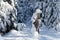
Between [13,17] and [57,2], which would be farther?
[57,2]

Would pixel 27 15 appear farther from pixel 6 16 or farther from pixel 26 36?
pixel 26 36

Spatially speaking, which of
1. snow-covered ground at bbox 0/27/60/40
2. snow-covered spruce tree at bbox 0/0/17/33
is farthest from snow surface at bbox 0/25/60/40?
snow-covered spruce tree at bbox 0/0/17/33

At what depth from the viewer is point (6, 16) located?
7.64 metres

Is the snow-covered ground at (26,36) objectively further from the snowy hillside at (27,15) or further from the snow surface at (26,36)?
the snowy hillside at (27,15)

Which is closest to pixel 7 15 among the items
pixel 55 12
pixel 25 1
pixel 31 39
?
pixel 31 39

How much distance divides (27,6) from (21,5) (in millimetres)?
409

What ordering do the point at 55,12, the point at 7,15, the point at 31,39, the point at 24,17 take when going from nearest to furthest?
the point at 31,39
the point at 7,15
the point at 55,12
the point at 24,17

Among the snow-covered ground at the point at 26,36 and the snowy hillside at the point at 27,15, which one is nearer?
the snow-covered ground at the point at 26,36

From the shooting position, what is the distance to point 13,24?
320 inches

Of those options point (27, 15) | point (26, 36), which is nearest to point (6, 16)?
point (26, 36)

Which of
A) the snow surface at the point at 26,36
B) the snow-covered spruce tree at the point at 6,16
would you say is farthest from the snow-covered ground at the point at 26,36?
the snow-covered spruce tree at the point at 6,16

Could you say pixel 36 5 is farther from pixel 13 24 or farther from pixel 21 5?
pixel 13 24

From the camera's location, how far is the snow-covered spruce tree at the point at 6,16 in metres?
7.51

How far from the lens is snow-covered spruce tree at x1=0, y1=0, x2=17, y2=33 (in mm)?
7508
